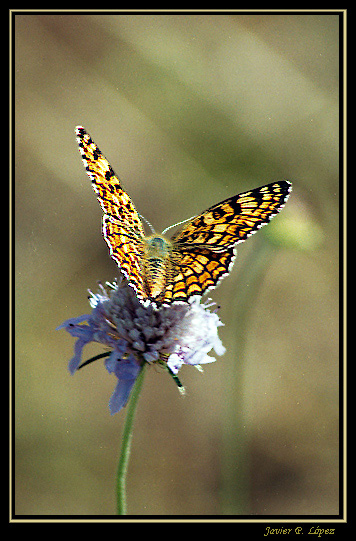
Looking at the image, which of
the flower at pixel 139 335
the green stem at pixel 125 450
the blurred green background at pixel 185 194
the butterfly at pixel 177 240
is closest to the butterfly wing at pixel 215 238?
the butterfly at pixel 177 240

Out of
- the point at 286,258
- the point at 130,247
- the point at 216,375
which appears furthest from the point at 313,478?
the point at 130,247

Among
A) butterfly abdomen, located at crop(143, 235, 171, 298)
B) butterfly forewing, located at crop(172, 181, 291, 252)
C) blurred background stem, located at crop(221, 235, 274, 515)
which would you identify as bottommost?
blurred background stem, located at crop(221, 235, 274, 515)

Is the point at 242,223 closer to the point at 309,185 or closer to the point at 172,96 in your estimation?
the point at 309,185

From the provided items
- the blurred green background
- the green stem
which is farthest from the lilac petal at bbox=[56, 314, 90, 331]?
the blurred green background

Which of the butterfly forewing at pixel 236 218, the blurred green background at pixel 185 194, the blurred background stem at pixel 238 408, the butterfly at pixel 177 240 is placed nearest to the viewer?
the butterfly at pixel 177 240

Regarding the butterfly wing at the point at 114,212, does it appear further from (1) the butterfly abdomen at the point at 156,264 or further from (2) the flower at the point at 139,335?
(2) the flower at the point at 139,335

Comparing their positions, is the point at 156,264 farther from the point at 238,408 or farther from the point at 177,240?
the point at 238,408

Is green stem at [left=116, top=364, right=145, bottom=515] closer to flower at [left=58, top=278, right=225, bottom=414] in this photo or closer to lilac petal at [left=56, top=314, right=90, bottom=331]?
flower at [left=58, top=278, right=225, bottom=414]
